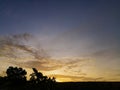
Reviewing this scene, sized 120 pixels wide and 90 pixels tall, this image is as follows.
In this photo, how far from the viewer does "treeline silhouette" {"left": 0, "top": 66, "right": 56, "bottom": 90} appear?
33500 millimetres

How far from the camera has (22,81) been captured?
1522 inches

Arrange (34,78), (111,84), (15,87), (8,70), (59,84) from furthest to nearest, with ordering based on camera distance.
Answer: (8,70) < (34,78) < (15,87) < (59,84) < (111,84)

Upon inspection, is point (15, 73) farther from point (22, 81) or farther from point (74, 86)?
point (74, 86)

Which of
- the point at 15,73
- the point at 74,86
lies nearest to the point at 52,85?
the point at 74,86

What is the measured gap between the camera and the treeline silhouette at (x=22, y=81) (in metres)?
33.5

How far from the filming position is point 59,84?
1278 inches

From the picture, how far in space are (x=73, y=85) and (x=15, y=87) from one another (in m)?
9.14

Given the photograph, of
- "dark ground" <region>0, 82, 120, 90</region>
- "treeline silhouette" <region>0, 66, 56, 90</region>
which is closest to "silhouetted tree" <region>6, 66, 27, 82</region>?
"treeline silhouette" <region>0, 66, 56, 90</region>

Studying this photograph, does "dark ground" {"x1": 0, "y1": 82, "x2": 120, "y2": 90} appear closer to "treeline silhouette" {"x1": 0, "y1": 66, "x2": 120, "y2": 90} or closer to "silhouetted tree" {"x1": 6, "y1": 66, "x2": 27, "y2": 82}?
"treeline silhouette" {"x1": 0, "y1": 66, "x2": 120, "y2": 90}

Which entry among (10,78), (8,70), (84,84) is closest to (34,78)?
(10,78)

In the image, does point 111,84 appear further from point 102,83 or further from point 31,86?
point 31,86

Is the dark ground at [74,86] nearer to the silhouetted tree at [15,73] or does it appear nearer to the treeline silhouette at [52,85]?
the treeline silhouette at [52,85]

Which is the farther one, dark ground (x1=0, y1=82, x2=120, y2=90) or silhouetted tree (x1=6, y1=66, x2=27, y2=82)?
silhouetted tree (x1=6, y1=66, x2=27, y2=82)

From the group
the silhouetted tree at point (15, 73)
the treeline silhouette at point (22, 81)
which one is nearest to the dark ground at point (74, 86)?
the treeline silhouette at point (22, 81)
